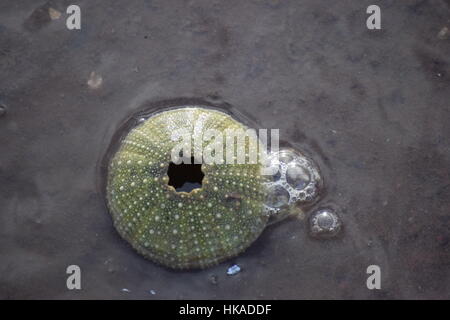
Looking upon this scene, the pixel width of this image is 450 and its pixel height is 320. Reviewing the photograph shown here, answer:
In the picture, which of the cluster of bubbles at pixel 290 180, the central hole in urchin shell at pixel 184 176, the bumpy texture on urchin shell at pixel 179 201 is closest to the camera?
the bumpy texture on urchin shell at pixel 179 201

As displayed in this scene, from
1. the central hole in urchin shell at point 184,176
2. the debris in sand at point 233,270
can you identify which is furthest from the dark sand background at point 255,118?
the central hole in urchin shell at point 184,176

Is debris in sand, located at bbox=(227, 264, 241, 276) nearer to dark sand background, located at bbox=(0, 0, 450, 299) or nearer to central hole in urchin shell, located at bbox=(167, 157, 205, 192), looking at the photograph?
dark sand background, located at bbox=(0, 0, 450, 299)

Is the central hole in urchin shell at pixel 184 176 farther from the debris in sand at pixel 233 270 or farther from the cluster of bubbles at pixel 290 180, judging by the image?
the debris in sand at pixel 233 270

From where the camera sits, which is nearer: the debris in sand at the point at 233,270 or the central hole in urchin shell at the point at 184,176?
the central hole in urchin shell at the point at 184,176

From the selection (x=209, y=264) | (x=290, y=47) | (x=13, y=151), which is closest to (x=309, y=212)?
(x=209, y=264)

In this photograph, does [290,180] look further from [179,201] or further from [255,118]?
[179,201]
